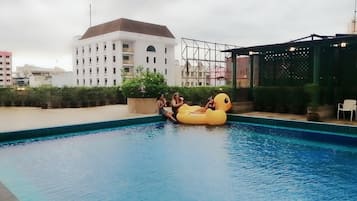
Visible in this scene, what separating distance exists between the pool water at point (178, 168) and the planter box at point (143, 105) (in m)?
4.22

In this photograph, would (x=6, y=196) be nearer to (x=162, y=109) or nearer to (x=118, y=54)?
(x=162, y=109)

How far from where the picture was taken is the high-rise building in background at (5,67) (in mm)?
79619

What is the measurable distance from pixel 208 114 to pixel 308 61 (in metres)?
4.84

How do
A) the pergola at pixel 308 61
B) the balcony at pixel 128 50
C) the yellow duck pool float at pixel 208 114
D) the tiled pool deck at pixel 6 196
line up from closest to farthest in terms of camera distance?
the tiled pool deck at pixel 6 196 < the pergola at pixel 308 61 < the yellow duck pool float at pixel 208 114 < the balcony at pixel 128 50

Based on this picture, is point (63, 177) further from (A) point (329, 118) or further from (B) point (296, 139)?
(A) point (329, 118)

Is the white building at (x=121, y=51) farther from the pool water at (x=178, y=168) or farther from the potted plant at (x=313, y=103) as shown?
the pool water at (x=178, y=168)

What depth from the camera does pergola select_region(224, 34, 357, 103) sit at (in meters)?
11.4

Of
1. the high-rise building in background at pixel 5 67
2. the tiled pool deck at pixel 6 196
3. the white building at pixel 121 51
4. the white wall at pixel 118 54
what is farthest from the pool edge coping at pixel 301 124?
the high-rise building in background at pixel 5 67

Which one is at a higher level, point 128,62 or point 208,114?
point 128,62

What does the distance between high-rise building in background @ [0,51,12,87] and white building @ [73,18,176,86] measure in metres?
31.7

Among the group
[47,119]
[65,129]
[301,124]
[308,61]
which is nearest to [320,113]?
[301,124]

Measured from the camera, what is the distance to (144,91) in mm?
13906

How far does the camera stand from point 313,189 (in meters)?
4.99

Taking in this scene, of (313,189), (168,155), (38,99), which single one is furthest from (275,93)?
(38,99)
